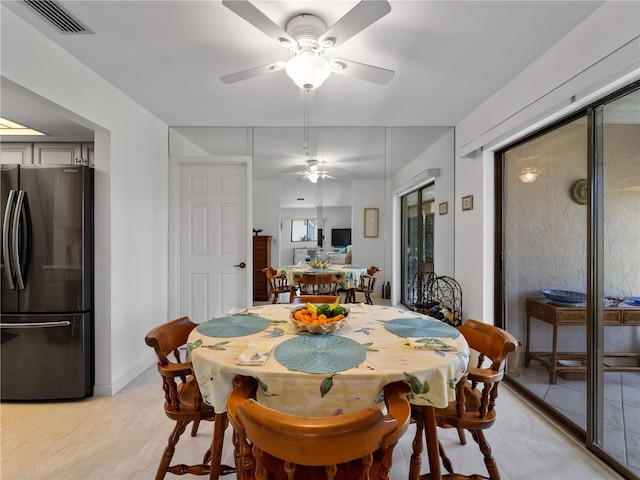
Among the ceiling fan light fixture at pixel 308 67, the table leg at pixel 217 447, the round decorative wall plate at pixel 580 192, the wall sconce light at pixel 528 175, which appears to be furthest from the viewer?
the wall sconce light at pixel 528 175

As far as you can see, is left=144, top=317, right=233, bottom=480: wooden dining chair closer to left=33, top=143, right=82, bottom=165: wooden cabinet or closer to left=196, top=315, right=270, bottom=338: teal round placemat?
left=196, top=315, right=270, bottom=338: teal round placemat

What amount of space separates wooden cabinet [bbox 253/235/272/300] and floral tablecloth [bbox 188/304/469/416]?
200cm

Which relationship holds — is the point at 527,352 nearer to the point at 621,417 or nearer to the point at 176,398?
the point at 621,417

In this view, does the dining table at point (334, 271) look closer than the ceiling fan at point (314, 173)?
Yes

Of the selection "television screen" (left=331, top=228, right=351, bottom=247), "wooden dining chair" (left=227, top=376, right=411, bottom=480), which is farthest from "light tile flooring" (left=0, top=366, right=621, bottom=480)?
"television screen" (left=331, top=228, right=351, bottom=247)

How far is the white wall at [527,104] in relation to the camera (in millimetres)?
1539

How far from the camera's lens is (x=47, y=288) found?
2.30 m

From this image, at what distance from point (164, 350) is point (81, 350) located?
1317 millimetres

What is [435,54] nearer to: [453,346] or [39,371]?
[453,346]

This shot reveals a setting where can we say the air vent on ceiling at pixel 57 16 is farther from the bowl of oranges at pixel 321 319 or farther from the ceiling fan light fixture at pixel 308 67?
the bowl of oranges at pixel 321 319

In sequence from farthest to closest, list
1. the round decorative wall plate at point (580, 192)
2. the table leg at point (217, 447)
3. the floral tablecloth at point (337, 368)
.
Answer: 1. the round decorative wall plate at point (580, 192)
2. the table leg at point (217, 447)
3. the floral tablecloth at point (337, 368)

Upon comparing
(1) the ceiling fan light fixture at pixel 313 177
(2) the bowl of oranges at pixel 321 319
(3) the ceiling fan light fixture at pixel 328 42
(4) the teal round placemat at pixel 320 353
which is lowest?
(4) the teal round placemat at pixel 320 353

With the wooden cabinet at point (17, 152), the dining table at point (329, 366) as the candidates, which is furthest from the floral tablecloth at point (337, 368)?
the wooden cabinet at point (17, 152)

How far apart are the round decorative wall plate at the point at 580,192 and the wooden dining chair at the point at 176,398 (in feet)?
8.16
